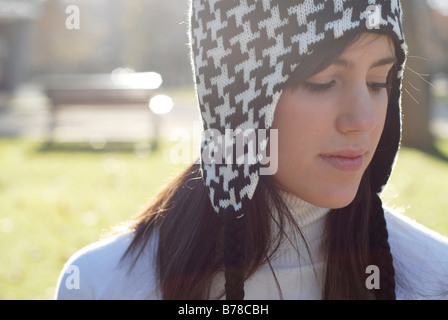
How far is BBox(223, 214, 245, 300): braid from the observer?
2010mm

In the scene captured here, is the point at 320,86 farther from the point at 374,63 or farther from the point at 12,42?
the point at 12,42

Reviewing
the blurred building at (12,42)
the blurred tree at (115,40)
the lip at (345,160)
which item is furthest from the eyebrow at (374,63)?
the blurred tree at (115,40)

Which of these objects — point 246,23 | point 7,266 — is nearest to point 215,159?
point 246,23

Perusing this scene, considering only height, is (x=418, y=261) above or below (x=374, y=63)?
below

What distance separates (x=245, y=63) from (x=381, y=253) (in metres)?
0.86

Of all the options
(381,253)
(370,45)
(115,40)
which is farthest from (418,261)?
(115,40)

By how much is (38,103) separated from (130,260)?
18694 mm

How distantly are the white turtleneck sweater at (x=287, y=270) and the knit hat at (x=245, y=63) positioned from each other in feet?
0.75

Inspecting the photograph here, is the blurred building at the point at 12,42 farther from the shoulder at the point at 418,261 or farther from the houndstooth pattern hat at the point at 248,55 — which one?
the shoulder at the point at 418,261

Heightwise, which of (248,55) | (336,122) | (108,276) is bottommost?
(108,276)

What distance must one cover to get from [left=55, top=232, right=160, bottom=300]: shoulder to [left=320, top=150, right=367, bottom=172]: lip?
2.49 ft

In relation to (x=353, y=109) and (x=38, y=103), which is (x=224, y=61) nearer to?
(x=353, y=109)

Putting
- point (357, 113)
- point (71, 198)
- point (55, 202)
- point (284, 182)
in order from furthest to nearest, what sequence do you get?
point (71, 198), point (55, 202), point (284, 182), point (357, 113)

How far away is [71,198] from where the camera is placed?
23.7 ft
